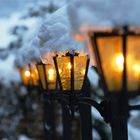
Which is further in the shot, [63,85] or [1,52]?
[1,52]

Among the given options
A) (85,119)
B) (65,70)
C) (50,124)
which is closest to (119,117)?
(65,70)

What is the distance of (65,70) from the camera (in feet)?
19.2

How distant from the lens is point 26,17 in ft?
71.3

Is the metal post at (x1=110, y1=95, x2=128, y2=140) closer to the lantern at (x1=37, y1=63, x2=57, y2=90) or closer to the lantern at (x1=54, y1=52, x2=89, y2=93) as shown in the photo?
the lantern at (x1=54, y1=52, x2=89, y2=93)

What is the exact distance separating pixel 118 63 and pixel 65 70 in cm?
183

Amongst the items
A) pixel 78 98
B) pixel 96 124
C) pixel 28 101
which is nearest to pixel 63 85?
pixel 78 98

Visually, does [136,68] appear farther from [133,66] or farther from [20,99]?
[20,99]

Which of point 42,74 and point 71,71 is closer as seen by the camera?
point 71,71

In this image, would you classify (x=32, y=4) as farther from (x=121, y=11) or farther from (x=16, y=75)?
(x=121, y=11)

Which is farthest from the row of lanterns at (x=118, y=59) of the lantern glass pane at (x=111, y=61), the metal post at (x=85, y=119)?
the metal post at (x=85, y=119)

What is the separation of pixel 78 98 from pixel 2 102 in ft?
42.5

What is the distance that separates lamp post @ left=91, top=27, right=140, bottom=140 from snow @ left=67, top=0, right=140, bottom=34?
67mm

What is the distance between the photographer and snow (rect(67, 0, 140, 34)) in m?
3.97

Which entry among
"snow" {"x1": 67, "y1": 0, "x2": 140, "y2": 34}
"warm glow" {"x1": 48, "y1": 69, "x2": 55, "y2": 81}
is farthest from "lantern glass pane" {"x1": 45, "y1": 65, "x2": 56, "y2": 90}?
"snow" {"x1": 67, "y1": 0, "x2": 140, "y2": 34}
